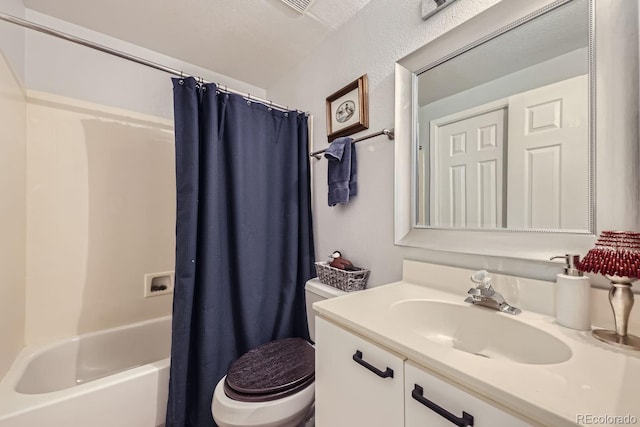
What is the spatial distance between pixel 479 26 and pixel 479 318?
3.24 feet

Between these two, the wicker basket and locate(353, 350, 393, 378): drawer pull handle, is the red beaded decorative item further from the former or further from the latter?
the wicker basket

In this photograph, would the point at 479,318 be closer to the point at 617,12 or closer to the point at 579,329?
the point at 579,329

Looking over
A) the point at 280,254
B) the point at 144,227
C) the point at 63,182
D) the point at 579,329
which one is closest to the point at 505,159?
the point at 579,329

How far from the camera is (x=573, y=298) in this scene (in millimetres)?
632

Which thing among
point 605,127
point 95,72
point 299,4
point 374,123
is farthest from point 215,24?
point 605,127

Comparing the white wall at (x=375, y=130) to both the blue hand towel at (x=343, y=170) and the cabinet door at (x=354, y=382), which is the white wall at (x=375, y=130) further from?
the cabinet door at (x=354, y=382)

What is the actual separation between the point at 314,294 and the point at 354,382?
0.70 metres

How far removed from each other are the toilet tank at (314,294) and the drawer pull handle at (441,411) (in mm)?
690

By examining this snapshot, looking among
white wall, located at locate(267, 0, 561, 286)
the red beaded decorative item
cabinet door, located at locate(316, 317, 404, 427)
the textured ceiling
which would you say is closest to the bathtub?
cabinet door, located at locate(316, 317, 404, 427)

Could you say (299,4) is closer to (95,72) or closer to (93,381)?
(95,72)

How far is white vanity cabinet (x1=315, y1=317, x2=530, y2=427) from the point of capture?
0.46 meters

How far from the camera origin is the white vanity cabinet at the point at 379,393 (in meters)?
0.46

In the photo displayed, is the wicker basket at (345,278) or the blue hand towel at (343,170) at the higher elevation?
the blue hand towel at (343,170)

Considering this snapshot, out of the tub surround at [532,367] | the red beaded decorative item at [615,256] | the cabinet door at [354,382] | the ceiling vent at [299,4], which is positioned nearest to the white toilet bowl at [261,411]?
the cabinet door at [354,382]
